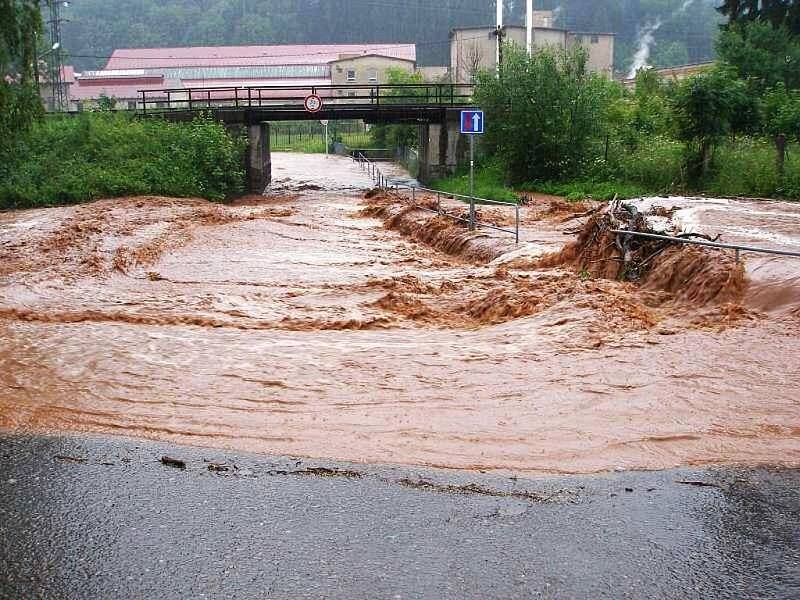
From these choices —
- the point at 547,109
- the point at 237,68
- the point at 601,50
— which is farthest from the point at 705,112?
the point at 601,50

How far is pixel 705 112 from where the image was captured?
27.0m

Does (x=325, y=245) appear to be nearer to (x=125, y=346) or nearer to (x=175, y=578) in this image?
(x=125, y=346)

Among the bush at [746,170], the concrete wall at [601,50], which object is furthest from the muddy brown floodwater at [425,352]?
the concrete wall at [601,50]

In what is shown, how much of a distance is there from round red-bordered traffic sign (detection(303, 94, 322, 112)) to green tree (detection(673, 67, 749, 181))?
17.1 metres

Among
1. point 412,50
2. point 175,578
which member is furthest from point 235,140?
point 412,50

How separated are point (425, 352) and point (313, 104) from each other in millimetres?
30403

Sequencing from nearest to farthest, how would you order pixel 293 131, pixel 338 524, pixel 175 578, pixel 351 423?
pixel 175 578
pixel 338 524
pixel 351 423
pixel 293 131

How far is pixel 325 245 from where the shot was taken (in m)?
22.7

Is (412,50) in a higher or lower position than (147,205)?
higher

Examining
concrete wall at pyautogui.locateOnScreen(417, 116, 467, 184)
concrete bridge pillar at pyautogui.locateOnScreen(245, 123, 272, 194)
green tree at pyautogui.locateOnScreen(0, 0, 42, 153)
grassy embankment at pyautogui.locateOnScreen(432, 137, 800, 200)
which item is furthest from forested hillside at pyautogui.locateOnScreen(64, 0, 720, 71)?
green tree at pyautogui.locateOnScreen(0, 0, 42, 153)

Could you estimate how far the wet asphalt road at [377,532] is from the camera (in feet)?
16.1

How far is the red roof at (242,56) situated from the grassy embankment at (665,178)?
2403 inches

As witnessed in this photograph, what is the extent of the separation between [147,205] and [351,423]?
2547cm

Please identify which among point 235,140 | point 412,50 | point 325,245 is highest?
point 412,50
